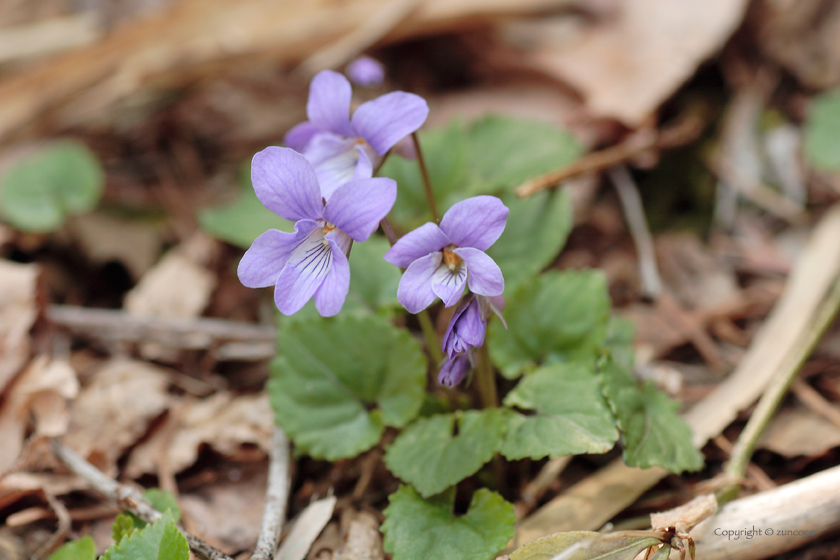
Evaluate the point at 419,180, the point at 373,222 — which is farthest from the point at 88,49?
the point at 373,222

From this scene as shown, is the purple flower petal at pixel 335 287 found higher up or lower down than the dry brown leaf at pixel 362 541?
higher up

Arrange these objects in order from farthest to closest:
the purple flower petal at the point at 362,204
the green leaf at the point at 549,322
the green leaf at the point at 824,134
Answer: the green leaf at the point at 824,134
the green leaf at the point at 549,322
the purple flower petal at the point at 362,204

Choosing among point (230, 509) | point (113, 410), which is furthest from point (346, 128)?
point (113, 410)

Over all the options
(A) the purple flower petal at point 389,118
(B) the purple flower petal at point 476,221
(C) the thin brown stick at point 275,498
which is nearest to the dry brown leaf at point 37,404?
(C) the thin brown stick at point 275,498

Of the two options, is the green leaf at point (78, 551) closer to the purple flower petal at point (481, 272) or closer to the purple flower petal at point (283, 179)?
the purple flower petal at point (283, 179)

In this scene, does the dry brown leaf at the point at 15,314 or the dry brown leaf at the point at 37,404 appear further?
the dry brown leaf at the point at 15,314
